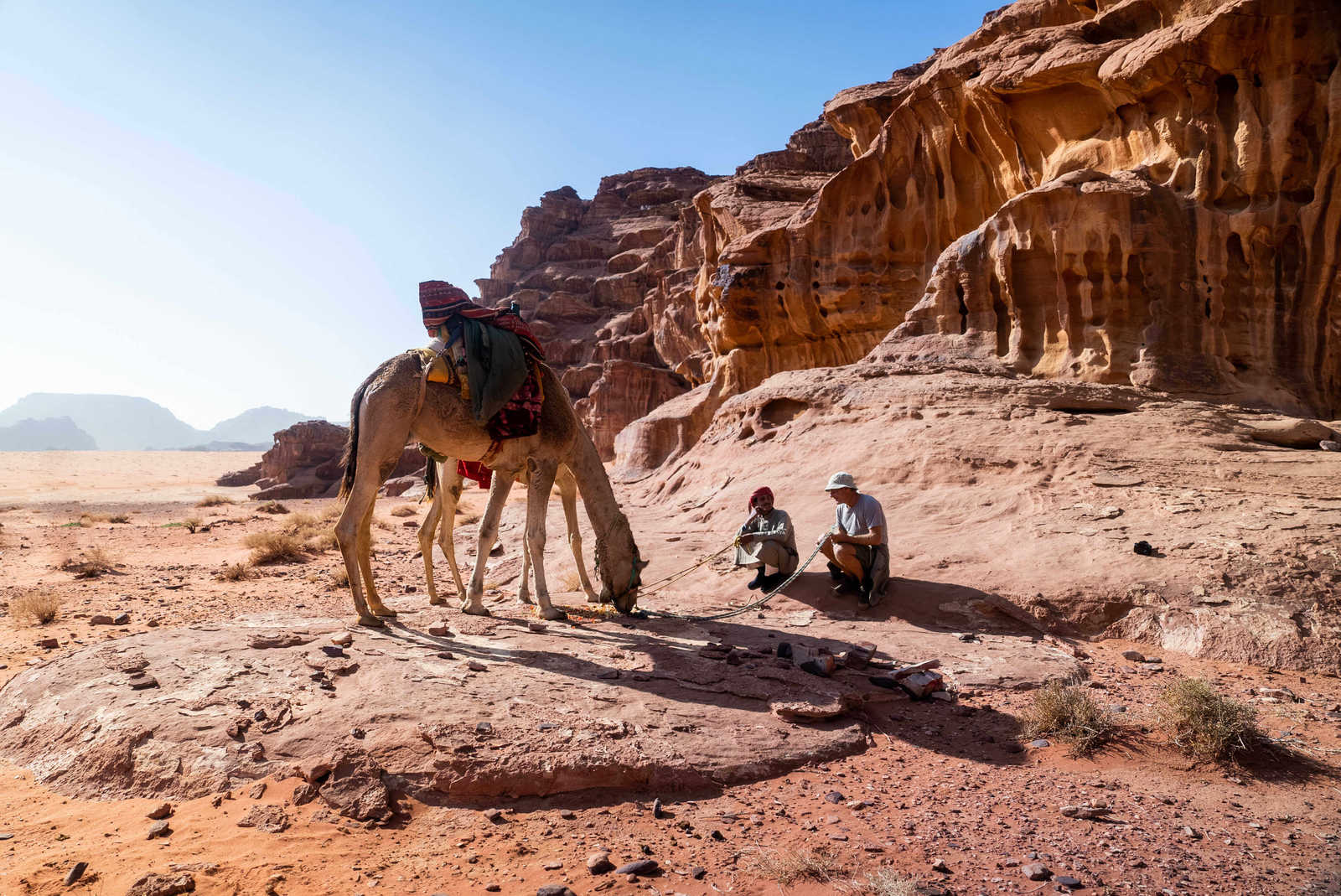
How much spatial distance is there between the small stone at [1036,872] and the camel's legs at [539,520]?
4.41 meters

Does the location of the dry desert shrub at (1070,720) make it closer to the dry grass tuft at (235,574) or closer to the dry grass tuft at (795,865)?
the dry grass tuft at (795,865)

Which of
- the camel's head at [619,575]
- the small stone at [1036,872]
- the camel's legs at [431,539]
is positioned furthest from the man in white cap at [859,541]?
the camel's legs at [431,539]

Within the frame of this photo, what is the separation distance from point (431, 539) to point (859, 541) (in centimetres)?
501

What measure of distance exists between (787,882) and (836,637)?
3555 millimetres

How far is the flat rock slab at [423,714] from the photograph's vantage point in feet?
13.0

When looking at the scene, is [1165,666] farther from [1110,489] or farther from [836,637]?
[1110,489]

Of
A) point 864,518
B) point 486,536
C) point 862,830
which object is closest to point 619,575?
point 486,536

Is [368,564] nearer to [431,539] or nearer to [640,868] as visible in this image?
[431,539]

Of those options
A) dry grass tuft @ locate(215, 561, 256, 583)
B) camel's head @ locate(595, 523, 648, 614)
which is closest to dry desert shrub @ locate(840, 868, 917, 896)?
camel's head @ locate(595, 523, 648, 614)

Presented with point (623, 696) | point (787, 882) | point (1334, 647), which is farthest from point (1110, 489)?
point (787, 882)

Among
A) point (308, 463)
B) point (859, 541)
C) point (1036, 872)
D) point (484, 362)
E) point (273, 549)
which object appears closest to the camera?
point (1036, 872)

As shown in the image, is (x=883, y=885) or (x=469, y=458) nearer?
(x=883, y=885)

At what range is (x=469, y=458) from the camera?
7.29 meters

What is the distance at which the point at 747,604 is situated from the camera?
7.92 m
